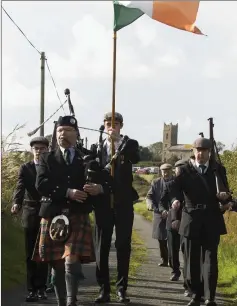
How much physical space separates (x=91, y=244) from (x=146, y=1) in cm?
271

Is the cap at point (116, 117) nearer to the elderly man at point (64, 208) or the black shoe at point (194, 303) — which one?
the elderly man at point (64, 208)

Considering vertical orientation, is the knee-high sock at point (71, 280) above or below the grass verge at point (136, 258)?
above

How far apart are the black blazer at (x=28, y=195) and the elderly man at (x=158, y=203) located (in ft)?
11.1

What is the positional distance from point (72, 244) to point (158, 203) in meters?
4.86

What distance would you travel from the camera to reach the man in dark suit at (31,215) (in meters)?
7.07

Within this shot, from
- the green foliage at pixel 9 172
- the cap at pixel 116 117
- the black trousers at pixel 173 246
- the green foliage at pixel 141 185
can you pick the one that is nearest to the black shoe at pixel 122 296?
the cap at pixel 116 117

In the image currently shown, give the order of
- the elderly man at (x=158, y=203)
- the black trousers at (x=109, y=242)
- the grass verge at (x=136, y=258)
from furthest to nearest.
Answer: the elderly man at (x=158, y=203) < the grass verge at (x=136, y=258) < the black trousers at (x=109, y=242)

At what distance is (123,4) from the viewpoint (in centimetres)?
682

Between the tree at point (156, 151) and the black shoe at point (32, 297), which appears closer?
the black shoe at point (32, 297)

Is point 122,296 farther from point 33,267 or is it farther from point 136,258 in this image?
point 136,258

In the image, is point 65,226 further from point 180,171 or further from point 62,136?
point 180,171

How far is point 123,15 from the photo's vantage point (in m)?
6.85

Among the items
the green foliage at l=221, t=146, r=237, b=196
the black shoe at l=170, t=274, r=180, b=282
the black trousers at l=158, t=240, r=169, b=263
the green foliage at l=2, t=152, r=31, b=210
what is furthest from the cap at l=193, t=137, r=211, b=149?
the green foliage at l=221, t=146, r=237, b=196

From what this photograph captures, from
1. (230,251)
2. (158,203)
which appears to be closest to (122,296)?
(230,251)
